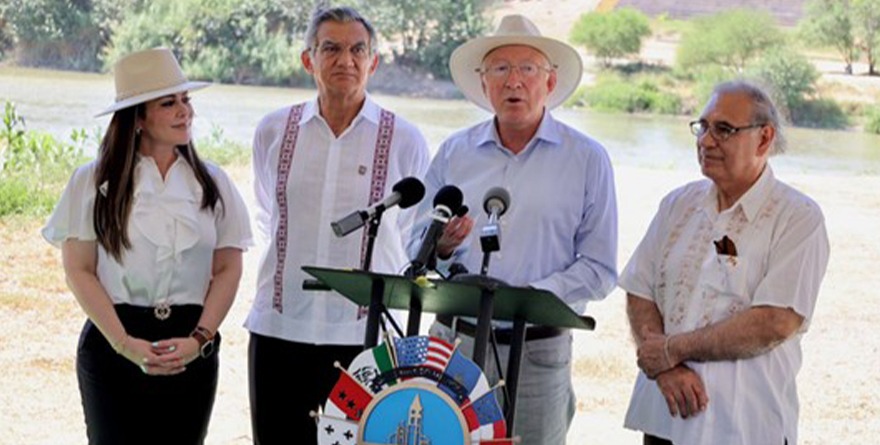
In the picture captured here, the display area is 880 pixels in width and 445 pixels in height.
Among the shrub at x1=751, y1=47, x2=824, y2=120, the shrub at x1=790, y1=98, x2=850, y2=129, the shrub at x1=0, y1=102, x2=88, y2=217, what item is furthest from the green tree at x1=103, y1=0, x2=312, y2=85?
the shrub at x1=790, y1=98, x2=850, y2=129

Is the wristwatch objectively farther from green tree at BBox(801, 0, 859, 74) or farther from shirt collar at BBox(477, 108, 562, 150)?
green tree at BBox(801, 0, 859, 74)

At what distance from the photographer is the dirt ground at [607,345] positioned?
18.5ft

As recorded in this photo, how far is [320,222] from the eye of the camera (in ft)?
11.8

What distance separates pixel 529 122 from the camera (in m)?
3.32

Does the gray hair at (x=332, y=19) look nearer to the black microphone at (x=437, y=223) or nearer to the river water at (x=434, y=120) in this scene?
the black microphone at (x=437, y=223)

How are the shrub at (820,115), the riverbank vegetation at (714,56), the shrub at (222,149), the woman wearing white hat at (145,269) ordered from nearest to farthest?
1. the woman wearing white hat at (145,269)
2. the shrub at (820,115)
3. the riverbank vegetation at (714,56)
4. the shrub at (222,149)

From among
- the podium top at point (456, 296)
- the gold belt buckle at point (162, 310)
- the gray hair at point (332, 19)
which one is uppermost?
the gray hair at point (332, 19)

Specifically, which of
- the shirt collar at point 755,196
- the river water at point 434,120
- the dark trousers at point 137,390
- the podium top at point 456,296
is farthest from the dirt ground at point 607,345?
the podium top at point 456,296

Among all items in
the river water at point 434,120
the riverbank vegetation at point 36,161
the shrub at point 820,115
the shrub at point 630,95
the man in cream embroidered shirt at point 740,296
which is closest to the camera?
the man in cream embroidered shirt at point 740,296

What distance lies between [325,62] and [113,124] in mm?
596

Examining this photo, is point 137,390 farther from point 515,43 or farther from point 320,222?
point 515,43

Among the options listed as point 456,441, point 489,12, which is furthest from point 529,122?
point 489,12

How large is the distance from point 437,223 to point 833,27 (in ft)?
11.2

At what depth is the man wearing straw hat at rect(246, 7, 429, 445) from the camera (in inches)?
142
